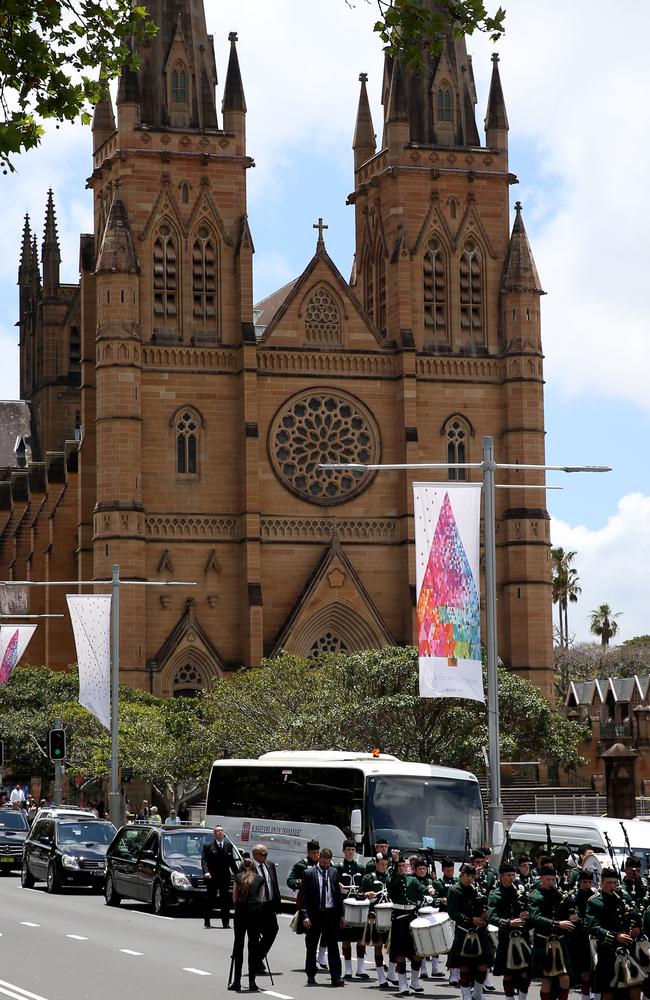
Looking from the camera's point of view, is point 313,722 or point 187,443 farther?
point 187,443

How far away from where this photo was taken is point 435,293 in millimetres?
72750

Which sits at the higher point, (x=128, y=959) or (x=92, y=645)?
(x=92, y=645)

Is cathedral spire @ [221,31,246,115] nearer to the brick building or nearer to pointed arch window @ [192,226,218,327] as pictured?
the brick building

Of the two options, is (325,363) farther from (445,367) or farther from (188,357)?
(188,357)

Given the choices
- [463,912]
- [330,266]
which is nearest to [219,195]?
[330,266]

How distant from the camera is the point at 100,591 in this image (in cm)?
6806

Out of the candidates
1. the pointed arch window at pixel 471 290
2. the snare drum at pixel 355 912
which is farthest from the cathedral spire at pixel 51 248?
the snare drum at pixel 355 912

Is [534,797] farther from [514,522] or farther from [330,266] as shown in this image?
[330,266]

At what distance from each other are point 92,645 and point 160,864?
43.9 ft

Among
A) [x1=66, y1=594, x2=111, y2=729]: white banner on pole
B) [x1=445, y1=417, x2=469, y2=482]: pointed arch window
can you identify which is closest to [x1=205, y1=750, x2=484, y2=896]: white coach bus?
[x1=66, y1=594, x2=111, y2=729]: white banner on pole

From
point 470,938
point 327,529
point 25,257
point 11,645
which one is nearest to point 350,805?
point 470,938

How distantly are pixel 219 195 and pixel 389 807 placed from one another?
43.1 m

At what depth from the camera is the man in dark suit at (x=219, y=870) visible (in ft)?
94.5

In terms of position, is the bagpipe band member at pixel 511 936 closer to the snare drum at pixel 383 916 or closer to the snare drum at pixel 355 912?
the snare drum at pixel 383 916
